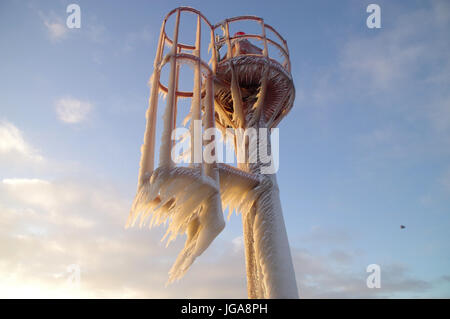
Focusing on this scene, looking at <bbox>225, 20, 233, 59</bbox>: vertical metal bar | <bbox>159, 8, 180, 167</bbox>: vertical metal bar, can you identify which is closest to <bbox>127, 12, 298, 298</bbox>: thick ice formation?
<bbox>159, 8, 180, 167</bbox>: vertical metal bar

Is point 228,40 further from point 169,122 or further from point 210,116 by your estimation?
point 169,122

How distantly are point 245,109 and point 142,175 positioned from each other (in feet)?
20.6

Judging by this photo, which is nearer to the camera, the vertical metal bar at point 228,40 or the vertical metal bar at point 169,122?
the vertical metal bar at point 169,122

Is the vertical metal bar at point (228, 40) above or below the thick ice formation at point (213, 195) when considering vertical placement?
above

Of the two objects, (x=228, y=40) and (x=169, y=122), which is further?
(x=228, y=40)

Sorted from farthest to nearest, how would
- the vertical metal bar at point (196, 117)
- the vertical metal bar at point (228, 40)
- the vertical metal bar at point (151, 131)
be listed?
the vertical metal bar at point (228, 40) < the vertical metal bar at point (151, 131) < the vertical metal bar at point (196, 117)

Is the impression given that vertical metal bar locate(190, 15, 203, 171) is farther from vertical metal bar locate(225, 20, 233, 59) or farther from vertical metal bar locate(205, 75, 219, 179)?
vertical metal bar locate(225, 20, 233, 59)

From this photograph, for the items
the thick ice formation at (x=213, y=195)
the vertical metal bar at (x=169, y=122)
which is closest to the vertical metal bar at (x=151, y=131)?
the thick ice formation at (x=213, y=195)

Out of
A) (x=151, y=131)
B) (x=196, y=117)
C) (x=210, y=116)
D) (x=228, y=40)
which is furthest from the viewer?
(x=228, y=40)

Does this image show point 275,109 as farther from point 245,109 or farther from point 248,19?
point 248,19

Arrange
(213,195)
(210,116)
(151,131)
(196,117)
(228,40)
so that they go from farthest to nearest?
(228,40), (210,116), (151,131), (196,117), (213,195)

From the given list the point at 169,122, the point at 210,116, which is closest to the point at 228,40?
the point at 210,116

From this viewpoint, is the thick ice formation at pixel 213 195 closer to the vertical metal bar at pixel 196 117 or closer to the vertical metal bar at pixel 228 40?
the vertical metal bar at pixel 196 117
